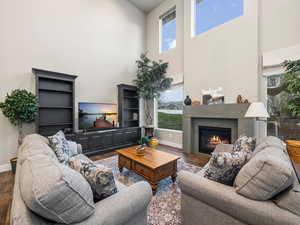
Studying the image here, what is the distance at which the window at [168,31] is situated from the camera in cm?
495

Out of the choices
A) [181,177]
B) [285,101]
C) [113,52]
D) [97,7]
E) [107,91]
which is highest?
[97,7]

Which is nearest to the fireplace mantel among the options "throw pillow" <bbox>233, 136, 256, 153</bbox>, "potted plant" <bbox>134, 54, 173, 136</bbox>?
"potted plant" <bbox>134, 54, 173, 136</bbox>

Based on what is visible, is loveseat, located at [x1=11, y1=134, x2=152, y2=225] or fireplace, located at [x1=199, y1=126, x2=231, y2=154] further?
fireplace, located at [x1=199, y1=126, x2=231, y2=154]

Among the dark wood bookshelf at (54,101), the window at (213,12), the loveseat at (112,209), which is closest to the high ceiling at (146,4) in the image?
the window at (213,12)

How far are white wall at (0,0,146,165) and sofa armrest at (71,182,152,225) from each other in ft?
11.6

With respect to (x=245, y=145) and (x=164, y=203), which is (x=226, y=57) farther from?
(x=164, y=203)

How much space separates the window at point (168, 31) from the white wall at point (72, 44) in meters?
0.89

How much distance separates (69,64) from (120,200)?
4.03 meters

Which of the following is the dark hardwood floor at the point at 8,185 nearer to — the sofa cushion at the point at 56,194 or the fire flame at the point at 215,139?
the fire flame at the point at 215,139

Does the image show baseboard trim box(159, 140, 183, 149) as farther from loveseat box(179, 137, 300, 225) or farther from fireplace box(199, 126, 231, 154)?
loveseat box(179, 137, 300, 225)

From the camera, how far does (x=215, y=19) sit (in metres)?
3.83

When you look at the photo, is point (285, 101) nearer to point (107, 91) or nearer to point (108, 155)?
point (108, 155)

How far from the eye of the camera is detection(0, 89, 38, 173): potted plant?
2658 millimetres

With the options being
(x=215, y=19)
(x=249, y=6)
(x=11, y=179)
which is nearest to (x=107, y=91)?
(x=11, y=179)
